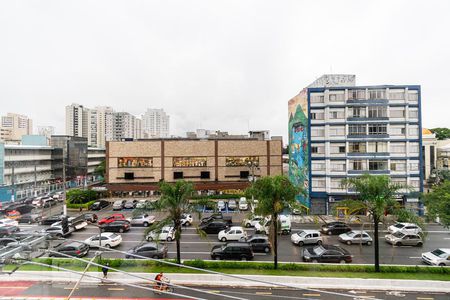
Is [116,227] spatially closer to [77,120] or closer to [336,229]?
[336,229]

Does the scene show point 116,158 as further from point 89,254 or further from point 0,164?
point 89,254

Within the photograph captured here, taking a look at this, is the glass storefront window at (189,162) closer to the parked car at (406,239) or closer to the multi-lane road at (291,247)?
the multi-lane road at (291,247)

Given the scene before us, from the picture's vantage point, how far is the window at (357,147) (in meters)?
35.5

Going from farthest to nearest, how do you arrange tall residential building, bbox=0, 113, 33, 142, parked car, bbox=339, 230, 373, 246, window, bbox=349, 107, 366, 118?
1. tall residential building, bbox=0, 113, 33, 142
2. window, bbox=349, 107, 366, 118
3. parked car, bbox=339, 230, 373, 246

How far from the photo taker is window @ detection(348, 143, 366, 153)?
116ft

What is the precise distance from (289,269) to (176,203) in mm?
8328

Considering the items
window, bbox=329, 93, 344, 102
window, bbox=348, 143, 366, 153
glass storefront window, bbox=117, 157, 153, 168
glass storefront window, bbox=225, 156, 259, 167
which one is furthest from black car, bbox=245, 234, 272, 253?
glass storefront window, bbox=117, 157, 153, 168

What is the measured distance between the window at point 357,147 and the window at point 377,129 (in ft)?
6.35

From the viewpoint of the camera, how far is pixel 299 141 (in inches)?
1582

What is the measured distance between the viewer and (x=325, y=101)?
35.9 meters

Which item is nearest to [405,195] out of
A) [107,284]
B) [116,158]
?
[107,284]

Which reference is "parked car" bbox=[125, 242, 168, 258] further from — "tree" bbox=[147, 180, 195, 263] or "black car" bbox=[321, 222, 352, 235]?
"black car" bbox=[321, 222, 352, 235]

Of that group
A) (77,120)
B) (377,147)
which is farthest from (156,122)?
(377,147)

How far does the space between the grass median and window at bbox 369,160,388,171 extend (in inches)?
747
